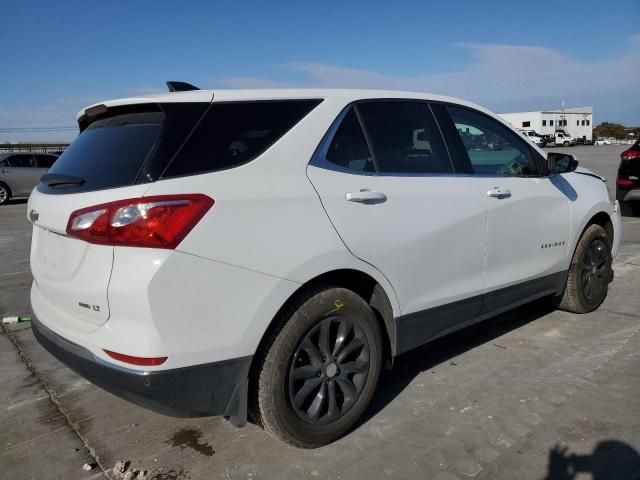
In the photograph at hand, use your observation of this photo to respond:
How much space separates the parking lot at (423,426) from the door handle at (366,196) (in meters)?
1.25

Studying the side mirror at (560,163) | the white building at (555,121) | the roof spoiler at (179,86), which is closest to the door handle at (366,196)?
the roof spoiler at (179,86)

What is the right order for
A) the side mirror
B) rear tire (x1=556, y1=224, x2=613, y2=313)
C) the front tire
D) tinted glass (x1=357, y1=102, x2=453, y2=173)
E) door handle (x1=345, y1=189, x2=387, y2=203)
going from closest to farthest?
the front tire
door handle (x1=345, y1=189, x2=387, y2=203)
tinted glass (x1=357, y1=102, x2=453, y2=173)
the side mirror
rear tire (x1=556, y1=224, x2=613, y2=313)

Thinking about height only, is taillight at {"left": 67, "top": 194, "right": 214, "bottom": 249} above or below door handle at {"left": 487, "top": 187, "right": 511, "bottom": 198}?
above

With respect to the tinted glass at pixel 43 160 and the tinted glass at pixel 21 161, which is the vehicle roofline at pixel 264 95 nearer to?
the tinted glass at pixel 21 161

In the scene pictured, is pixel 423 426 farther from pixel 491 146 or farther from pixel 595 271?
pixel 595 271

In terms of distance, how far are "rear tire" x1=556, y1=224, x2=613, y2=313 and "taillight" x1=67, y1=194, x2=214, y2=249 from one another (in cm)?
349

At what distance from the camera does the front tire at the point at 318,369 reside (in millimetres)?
2580

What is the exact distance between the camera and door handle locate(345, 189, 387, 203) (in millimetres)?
2797

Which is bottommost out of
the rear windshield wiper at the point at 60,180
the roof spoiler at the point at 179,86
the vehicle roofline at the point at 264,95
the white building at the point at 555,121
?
the rear windshield wiper at the point at 60,180

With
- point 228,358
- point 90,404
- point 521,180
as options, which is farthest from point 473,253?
point 90,404

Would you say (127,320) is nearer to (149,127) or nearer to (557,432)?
(149,127)

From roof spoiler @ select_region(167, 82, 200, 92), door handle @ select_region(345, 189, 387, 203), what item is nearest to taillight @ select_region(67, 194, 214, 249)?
door handle @ select_region(345, 189, 387, 203)

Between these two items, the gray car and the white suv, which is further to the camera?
the gray car

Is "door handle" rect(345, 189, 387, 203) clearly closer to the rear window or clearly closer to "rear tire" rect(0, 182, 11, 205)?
the rear window
